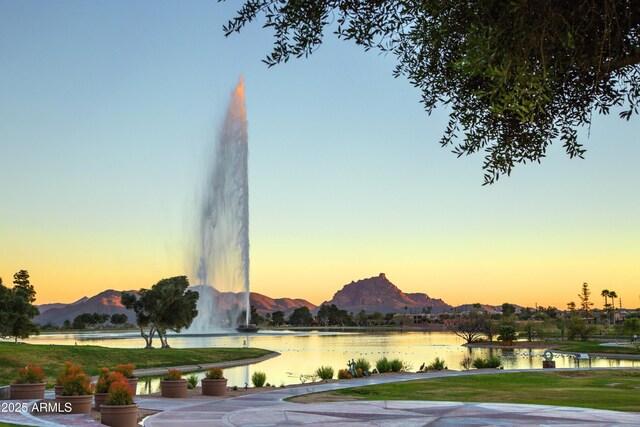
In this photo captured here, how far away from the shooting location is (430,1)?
7.86m

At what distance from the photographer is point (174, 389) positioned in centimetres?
2728

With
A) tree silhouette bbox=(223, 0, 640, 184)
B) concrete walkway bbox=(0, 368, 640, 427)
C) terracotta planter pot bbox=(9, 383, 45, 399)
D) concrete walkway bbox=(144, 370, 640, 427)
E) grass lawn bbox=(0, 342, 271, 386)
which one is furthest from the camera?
grass lawn bbox=(0, 342, 271, 386)

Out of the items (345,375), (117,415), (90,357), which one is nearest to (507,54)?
(117,415)

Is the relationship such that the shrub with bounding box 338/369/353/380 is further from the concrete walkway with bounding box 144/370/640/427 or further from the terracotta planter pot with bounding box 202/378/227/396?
the concrete walkway with bounding box 144/370/640/427

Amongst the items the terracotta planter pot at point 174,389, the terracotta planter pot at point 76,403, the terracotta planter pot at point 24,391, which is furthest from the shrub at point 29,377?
the terracotta planter pot at point 174,389

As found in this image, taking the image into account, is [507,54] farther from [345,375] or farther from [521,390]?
[345,375]

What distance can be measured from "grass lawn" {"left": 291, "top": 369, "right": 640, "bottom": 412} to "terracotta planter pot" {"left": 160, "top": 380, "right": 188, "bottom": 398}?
4570 millimetres

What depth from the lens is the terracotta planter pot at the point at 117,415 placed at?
18.2 m

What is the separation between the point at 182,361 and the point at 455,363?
84.2 feet

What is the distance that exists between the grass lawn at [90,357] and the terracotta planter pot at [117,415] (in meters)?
22.4

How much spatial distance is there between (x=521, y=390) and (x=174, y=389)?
1515 centimetres

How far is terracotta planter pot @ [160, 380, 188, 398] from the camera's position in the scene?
27.3m

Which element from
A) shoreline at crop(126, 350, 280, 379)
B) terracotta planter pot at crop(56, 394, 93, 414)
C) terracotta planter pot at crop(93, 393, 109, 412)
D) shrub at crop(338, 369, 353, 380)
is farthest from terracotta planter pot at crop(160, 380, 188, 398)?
shoreline at crop(126, 350, 280, 379)

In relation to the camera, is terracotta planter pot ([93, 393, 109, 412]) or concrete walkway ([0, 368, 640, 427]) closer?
concrete walkway ([0, 368, 640, 427])
